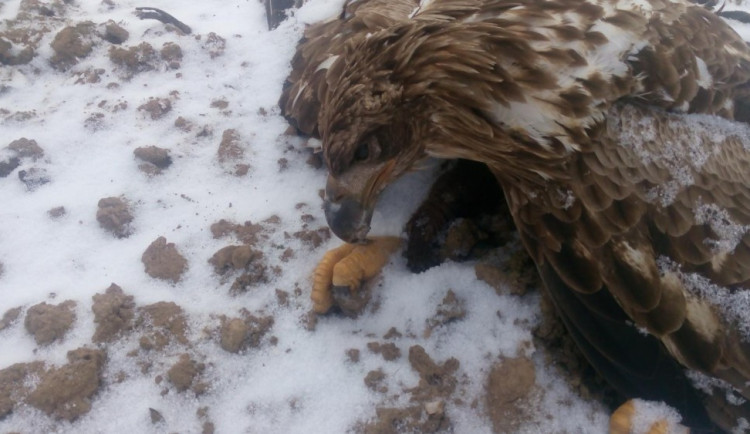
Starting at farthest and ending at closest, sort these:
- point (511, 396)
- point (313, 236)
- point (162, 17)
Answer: point (162, 17) → point (313, 236) → point (511, 396)

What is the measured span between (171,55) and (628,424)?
2476 mm

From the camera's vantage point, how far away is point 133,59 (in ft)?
9.26

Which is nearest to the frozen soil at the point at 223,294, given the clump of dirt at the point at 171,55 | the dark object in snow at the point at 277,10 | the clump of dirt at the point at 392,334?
the clump of dirt at the point at 392,334

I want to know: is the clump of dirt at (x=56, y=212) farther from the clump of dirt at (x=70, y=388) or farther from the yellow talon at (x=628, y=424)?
the yellow talon at (x=628, y=424)

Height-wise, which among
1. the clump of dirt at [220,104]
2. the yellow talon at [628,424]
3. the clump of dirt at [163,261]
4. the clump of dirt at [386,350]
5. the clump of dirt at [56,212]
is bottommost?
the clump of dirt at [56,212]

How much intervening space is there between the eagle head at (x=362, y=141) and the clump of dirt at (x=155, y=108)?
42.5 inches

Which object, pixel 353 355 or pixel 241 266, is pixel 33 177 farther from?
pixel 353 355

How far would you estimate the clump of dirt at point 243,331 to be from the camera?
1909 millimetres

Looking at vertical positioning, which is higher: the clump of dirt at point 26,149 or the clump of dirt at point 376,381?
the clump of dirt at point 376,381

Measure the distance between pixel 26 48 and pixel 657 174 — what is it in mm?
2787

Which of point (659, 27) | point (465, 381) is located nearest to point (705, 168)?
point (659, 27)

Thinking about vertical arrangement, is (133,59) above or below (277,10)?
below

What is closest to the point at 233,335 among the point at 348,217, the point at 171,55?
the point at 348,217

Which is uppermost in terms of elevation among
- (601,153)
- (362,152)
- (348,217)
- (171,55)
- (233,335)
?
(601,153)
